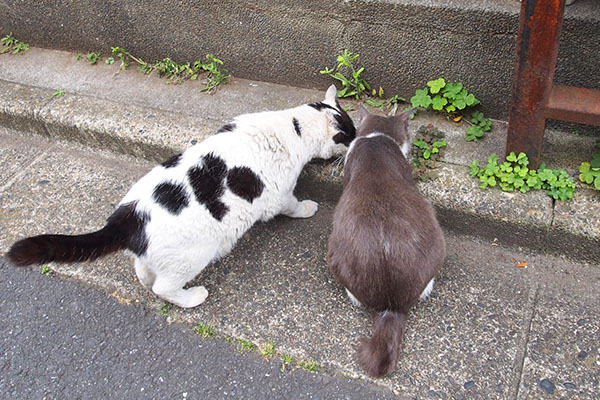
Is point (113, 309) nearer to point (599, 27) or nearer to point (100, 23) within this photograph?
point (100, 23)

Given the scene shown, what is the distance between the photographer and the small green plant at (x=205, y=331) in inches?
100

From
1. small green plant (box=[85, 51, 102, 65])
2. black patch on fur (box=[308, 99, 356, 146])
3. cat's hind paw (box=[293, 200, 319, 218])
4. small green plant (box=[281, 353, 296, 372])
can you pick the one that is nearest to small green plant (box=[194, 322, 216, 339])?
small green plant (box=[281, 353, 296, 372])

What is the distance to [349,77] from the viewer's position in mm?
3381

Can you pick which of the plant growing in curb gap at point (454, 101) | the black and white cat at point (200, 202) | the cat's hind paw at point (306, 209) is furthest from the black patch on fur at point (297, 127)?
the plant growing in curb gap at point (454, 101)

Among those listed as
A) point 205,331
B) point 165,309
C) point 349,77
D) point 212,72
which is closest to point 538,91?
point 349,77

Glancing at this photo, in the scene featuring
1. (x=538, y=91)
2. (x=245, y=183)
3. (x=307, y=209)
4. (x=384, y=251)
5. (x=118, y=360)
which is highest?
(x=538, y=91)

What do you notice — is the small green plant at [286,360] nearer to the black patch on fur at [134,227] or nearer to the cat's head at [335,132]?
the black patch on fur at [134,227]

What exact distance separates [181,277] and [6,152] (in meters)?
2.06

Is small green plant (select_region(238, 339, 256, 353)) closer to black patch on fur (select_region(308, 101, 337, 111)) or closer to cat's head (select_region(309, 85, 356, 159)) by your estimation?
cat's head (select_region(309, 85, 356, 159))

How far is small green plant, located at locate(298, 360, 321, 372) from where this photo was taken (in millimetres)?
2348

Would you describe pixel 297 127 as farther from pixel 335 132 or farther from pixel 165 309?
pixel 165 309

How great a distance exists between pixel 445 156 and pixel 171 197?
1560mm

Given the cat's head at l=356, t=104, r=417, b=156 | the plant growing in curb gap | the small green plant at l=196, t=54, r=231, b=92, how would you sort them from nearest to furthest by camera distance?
the cat's head at l=356, t=104, r=417, b=156 → the plant growing in curb gap → the small green plant at l=196, t=54, r=231, b=92

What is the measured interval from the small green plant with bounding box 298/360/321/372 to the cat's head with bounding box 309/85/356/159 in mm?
1161
